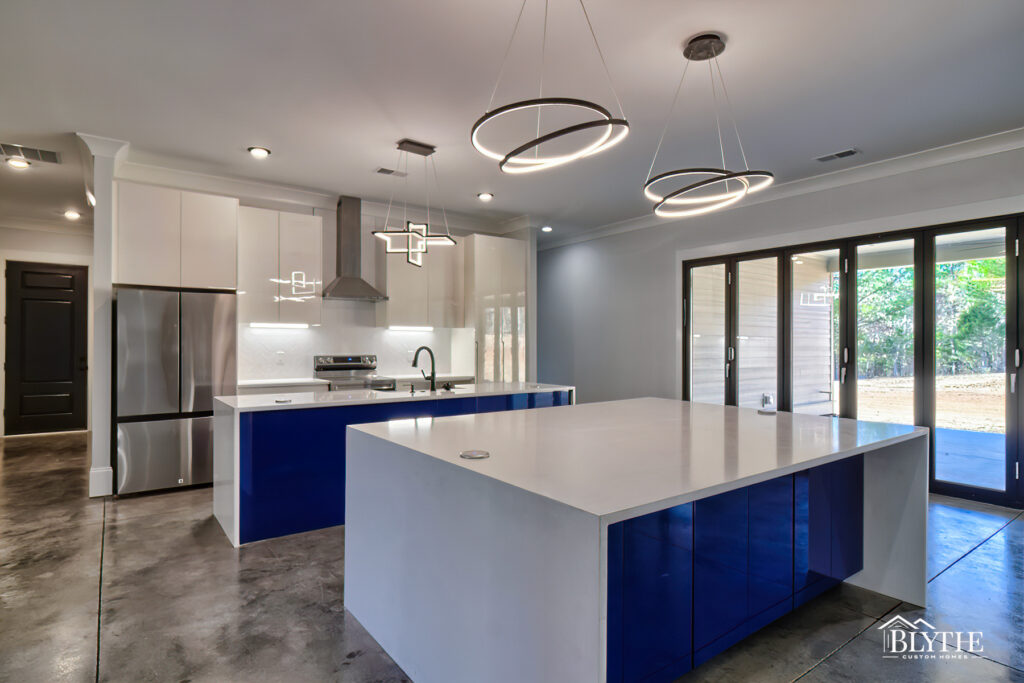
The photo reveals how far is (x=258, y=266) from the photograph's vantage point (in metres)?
5.19

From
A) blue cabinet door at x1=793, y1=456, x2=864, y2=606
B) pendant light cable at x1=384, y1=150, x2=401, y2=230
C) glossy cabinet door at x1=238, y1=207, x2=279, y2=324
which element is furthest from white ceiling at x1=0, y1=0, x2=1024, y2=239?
blue cabinet door at x1=793, y1=456, x2=864, y2=606

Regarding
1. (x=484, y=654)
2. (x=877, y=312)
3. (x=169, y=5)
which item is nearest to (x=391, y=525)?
(x=484, y=654)

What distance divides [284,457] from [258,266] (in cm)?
266

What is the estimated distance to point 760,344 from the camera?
5680mm

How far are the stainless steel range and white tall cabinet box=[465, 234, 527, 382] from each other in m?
1.26

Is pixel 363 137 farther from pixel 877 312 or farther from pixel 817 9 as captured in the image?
pixel 877 312

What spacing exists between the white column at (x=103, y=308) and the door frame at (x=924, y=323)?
5958 mm

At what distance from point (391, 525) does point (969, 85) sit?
4166mm

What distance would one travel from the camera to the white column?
416cm

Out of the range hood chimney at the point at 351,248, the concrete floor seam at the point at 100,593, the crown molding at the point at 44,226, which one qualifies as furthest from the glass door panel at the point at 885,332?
the crown molding at the point at 44,226

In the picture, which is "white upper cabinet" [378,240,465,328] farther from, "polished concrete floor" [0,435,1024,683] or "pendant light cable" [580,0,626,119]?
"pendant light cable" [580,0,626,119]

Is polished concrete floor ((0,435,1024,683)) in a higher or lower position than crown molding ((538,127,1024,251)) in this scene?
lower

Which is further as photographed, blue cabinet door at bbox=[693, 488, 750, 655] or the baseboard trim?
the baseboard trim

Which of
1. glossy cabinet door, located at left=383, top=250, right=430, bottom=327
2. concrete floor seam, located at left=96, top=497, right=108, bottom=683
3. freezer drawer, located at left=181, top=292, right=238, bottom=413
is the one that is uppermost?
glossy cabinet door, located at left=383, top=250, right=430, bottom=327
